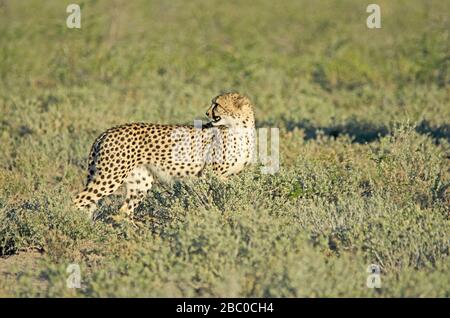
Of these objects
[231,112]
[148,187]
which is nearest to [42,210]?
[148,187]

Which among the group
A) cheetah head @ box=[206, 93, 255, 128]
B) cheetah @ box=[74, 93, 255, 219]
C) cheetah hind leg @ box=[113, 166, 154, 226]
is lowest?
cheetah hind leg @ box=[113, 166, 154, 226]

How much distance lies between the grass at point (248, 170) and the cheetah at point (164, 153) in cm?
18

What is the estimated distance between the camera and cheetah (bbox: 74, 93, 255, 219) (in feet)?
21.8

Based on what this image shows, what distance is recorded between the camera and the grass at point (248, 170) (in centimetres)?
500

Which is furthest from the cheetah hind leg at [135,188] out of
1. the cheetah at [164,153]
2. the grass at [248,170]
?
the grass at [248,170]

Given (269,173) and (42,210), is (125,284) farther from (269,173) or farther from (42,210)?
(269,173)

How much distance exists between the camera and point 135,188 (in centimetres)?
692

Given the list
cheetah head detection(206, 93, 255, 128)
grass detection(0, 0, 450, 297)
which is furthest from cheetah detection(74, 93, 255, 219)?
grass detection(0, 0, 450, 297)

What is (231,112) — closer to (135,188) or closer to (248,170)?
(248,170)

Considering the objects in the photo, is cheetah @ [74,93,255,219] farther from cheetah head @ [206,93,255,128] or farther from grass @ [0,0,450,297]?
grass @ [0,0,450,297]

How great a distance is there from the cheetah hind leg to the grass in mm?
147

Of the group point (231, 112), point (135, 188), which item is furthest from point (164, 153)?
point (231, 112)

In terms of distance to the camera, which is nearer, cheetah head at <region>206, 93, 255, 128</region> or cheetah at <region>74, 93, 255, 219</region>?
cheetah at <region>74, 93, 255, 219</region>

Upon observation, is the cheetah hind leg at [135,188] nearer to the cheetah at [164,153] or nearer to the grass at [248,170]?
the cheetah at [164,153]
